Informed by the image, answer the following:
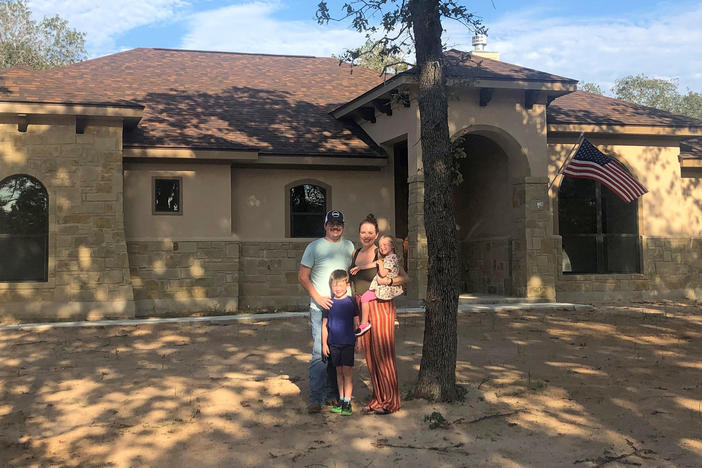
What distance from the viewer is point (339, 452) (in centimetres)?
527

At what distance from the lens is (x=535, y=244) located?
14.8 metres

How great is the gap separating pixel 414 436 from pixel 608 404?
2.15m

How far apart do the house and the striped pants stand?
7.48 m

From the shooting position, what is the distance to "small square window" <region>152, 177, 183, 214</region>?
14453 mm

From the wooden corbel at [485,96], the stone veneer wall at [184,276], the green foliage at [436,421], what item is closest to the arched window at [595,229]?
the wooden corbel at [485,96]

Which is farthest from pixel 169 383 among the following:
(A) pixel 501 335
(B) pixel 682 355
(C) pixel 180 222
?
(C) pixel 180 222

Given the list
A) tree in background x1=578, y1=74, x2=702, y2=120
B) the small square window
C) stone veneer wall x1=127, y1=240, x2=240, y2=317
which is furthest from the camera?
tree in background x1=578, y1=74, x2=702, y2=120

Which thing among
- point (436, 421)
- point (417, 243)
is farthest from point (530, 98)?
point (436, 421)

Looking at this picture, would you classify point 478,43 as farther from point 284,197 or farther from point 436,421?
point 436,421

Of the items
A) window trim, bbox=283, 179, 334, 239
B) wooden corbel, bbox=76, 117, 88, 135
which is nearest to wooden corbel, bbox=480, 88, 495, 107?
window trim, bbox=283, 179, 334, 239

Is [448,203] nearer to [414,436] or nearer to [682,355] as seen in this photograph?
[414,436]

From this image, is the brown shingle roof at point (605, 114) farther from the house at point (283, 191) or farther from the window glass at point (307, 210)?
the window glass at point (307, 210)

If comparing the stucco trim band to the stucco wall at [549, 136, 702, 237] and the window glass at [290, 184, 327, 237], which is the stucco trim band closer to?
the window glass at [290, 184, 327, 237]

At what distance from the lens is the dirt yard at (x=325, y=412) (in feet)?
17.3
